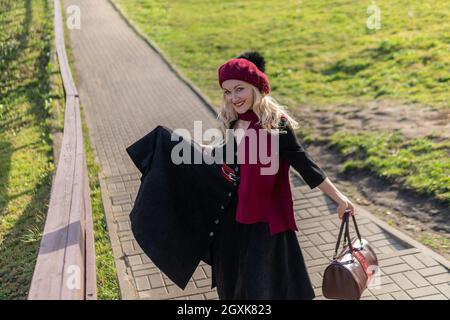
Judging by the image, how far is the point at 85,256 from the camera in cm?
441

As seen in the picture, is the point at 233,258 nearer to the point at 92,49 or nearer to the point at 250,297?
the point at 250,297

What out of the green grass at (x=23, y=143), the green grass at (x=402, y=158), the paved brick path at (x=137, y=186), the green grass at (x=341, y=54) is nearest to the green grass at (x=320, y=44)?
the green grass at (x=341, y=54)

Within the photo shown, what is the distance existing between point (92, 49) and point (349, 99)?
8.68 metres

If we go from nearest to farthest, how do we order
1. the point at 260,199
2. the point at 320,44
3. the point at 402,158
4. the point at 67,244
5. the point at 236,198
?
the point at 67,244
the point at 260,199
the point at 236,198
the point at 402,158
the point at 320,44

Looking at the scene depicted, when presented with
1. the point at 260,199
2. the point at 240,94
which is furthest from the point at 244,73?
the point at 260,199

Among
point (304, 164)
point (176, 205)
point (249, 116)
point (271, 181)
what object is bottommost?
point (176, 205)

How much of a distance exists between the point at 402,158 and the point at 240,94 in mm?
4415

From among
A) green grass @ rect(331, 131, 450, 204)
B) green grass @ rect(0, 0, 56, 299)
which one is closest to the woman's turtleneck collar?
green grass @ rect(0, 0, 56, 299)

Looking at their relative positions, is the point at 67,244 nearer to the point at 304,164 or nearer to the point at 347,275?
the point at 304,164

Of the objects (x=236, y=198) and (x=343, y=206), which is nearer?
(x=343, y=206)

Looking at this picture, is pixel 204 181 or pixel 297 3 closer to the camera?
pixel 204 181

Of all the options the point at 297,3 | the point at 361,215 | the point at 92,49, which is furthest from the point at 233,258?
the point at 297,3

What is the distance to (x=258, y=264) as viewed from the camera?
12.6 feet

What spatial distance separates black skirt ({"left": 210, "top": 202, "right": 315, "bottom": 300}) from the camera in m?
3.85
